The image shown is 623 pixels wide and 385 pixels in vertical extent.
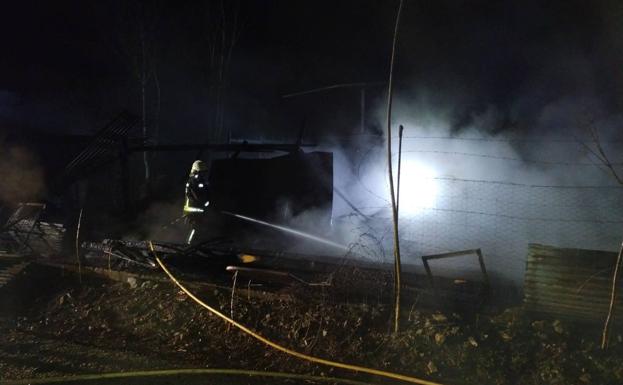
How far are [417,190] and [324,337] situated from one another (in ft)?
18.2

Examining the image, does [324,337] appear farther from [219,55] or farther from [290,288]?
[219,55]

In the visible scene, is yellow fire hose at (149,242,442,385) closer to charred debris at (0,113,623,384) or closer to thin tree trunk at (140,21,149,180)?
charred debris at (0,113,623,384)

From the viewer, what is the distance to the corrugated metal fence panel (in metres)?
4.51

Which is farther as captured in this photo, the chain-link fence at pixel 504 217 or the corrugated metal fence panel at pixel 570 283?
the chain-link fence at pixel 504 217

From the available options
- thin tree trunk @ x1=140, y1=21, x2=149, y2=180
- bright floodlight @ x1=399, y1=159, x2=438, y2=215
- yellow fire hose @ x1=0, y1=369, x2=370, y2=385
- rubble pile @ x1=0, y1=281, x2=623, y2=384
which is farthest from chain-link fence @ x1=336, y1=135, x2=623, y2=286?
thin tree trunk @ x1=140, y1=21, x2=149, y2=180

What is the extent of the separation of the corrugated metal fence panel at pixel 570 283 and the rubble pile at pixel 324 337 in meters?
0.18

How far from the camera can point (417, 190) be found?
32.4 ft

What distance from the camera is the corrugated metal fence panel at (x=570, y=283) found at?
451 cm

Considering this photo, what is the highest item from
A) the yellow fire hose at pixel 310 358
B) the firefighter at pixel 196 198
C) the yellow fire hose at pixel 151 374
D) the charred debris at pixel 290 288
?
the firefighter at pixel 196 198

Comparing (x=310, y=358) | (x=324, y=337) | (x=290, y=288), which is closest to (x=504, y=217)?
(x=290, y=288)

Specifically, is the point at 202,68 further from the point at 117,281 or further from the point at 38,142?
the point at 117,281

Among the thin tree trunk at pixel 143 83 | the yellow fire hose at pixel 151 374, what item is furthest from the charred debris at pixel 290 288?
the thin tree trunk at pixel 143 83

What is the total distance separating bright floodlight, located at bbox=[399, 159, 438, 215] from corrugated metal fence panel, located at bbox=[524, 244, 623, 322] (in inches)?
197

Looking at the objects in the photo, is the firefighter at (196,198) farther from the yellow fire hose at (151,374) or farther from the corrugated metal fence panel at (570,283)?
the corrugated metal fence panel at (570,283)
